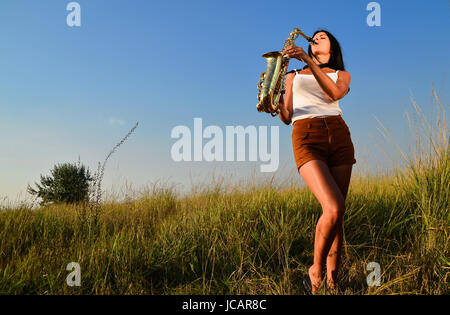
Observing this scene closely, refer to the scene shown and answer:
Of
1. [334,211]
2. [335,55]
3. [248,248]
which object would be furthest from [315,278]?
[335,55]

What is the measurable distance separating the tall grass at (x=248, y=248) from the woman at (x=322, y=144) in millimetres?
442

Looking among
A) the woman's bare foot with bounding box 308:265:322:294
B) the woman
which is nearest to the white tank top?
the woman

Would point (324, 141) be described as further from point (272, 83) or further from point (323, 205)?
point (272, 83)

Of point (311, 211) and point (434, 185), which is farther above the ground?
point (434, 185)

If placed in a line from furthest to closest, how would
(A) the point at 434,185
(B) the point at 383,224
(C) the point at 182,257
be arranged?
(B) the point at 383,224 < (A) the point at 434,185 < (C) the point at 182,257

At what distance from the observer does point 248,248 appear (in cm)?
395

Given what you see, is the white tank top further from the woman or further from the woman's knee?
the woman's knee

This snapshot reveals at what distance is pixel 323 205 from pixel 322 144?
59cm

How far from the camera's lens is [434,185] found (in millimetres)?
4039

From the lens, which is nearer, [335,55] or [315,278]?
[315,278]

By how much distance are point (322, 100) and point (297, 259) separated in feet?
6.31

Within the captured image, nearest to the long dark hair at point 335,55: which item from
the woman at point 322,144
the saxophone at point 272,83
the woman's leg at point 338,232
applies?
the woman at point 322,144
